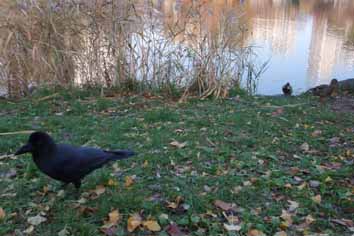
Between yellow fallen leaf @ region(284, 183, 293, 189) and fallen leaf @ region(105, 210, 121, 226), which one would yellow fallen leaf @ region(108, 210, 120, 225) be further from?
yellow fallen leaf @ region(284, 183, 293, 189)

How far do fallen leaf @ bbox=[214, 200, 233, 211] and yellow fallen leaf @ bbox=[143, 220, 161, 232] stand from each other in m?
0.48

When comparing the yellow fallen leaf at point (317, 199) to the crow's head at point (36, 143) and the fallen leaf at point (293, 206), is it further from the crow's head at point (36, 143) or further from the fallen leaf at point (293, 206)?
the crow's head at point (36, 143)

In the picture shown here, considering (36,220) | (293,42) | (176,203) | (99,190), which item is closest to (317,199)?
(176,203)

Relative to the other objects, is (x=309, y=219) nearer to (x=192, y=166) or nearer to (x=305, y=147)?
(x=192, y=166)

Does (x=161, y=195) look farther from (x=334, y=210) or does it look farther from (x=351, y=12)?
(x=351, y=12)

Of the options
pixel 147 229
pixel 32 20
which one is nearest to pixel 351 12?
pixel 32 20

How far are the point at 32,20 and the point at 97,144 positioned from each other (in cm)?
293

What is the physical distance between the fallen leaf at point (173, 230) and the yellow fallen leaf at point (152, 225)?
6 cm

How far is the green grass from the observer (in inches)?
106

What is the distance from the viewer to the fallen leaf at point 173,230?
250 cm

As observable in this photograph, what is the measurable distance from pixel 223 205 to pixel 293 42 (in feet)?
31.3

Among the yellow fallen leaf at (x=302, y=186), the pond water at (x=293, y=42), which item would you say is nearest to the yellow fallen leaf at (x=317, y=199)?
the yellow fallen leaf at (x=302, y=186)

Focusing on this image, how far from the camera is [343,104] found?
20.5 ft

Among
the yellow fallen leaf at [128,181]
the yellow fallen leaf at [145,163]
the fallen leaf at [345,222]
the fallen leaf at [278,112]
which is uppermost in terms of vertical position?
the fallen leaf at [278,112]
